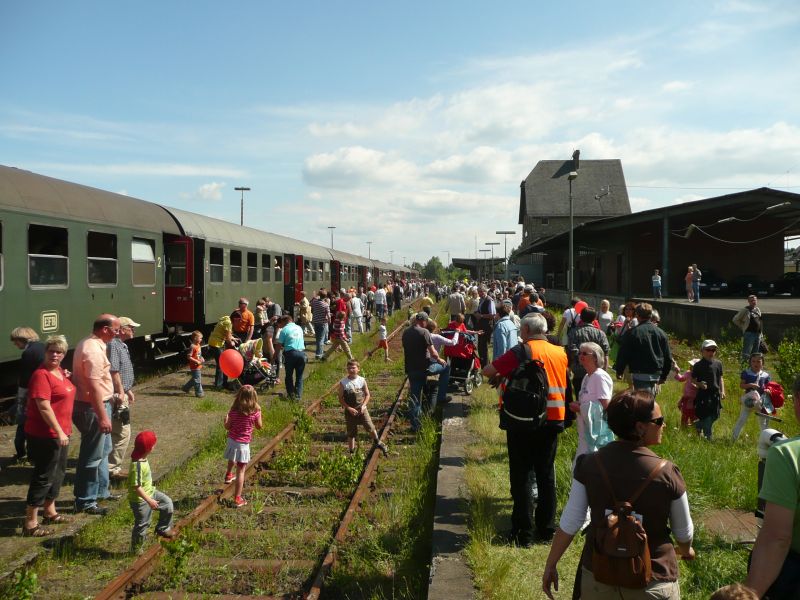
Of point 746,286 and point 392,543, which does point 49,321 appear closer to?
point 392,543

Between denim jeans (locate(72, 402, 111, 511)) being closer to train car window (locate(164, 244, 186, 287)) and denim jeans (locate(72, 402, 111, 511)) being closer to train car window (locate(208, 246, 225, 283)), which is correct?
train car window (locate(164, 244, 186, 287))

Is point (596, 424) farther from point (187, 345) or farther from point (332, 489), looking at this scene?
point (187, 345)

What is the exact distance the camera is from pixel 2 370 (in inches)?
378

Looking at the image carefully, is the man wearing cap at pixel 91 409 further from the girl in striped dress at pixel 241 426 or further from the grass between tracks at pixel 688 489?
the grass between tracks at pixel 688 489

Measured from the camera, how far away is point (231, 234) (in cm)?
1872

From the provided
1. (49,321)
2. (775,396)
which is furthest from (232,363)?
(775,396)

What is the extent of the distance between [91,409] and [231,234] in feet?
40.7

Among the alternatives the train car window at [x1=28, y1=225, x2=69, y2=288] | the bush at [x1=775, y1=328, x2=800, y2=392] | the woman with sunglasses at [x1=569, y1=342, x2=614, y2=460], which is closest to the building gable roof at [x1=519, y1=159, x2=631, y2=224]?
the bush at [x1=775, y1=328, x2=800, y2=392]

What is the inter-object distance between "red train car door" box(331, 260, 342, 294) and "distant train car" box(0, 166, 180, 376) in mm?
18907

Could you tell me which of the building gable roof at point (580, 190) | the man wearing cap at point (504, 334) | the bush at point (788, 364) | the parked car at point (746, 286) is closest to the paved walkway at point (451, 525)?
the man wearing cap at point (504, 334)

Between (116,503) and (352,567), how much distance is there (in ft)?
8.95

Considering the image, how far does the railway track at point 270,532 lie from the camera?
5168mm

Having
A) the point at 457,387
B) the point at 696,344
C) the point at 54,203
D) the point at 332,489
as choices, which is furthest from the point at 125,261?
the point at 696,344

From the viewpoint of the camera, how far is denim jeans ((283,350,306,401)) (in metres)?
11.8
